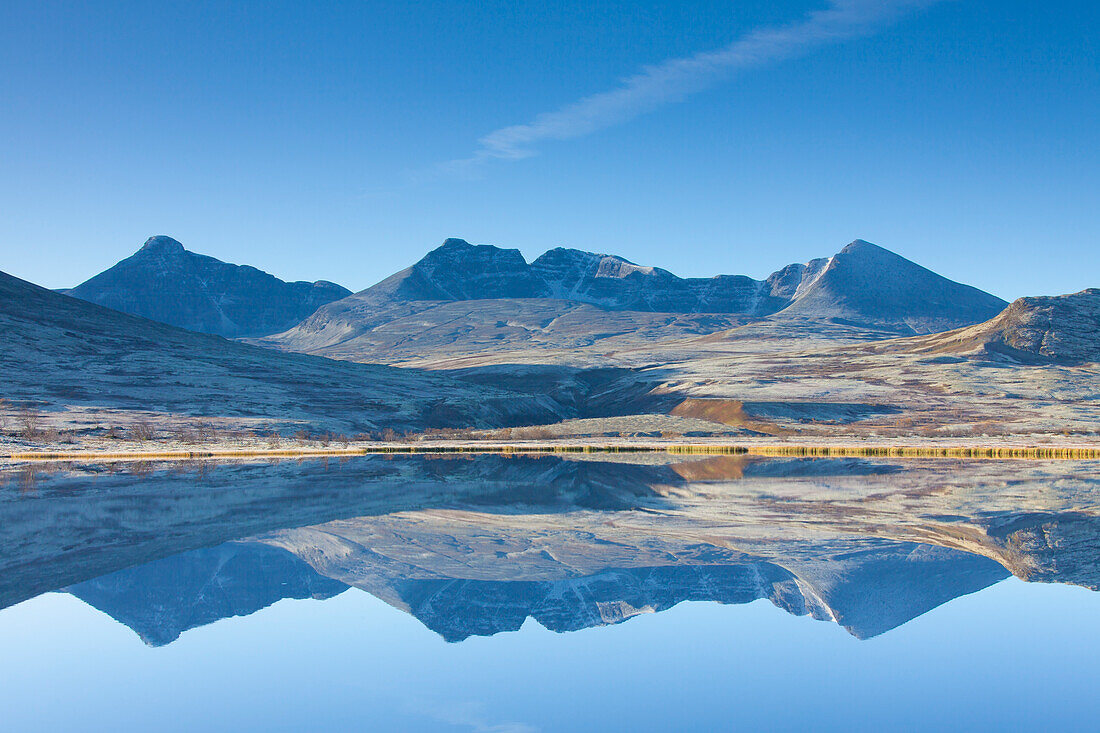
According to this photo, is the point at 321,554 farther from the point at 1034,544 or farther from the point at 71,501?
the point at 1034,544

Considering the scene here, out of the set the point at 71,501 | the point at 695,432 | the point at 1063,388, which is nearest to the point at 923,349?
the point at 1063,388

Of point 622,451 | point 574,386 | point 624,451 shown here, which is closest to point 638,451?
point 624,451

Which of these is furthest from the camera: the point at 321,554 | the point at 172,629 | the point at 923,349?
the point at 923,349

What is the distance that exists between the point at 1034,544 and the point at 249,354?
10522 cm

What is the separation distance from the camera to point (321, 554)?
2056cm

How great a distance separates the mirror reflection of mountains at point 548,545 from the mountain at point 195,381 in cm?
3986

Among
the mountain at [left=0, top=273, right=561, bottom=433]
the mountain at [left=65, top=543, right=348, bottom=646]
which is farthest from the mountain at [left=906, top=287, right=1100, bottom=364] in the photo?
the mountain at [left=65, top=543, right=348, bottom=646]

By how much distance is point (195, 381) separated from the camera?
88.9m

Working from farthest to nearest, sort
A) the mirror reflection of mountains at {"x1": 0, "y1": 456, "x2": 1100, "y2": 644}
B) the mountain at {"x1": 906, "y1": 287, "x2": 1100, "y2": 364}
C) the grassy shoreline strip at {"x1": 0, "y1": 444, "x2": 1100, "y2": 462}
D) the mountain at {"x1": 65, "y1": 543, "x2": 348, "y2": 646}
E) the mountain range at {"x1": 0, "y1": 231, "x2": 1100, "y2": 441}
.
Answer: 1. the mountain at {"x1": 906, "y1": 287, "x2": 1100, "y2": 364}
2. the mountain range at {"x1": 0, "y1": 231, "x2": 1100, "y2": 441}
3. the grassy shoreline strip at {"x1": 0, "y1": 444, "x2": 1100, "y2": 462}
4. the mirror reflection of mountains at {"x1": 0, "y1": 456, "x2": 1100, "y2": 644}
5. the mountain at {"x1": 65, "y1": 543, "x2": 348, "y2": 646}

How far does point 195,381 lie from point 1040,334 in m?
111

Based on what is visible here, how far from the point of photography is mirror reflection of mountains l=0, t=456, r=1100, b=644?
16.1m

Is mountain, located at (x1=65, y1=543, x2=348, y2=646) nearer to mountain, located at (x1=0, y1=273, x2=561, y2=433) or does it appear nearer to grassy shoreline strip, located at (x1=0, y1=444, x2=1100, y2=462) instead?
grassy shoreline strip, located at (x1=0, y1=444, x2=1100, y2=462)

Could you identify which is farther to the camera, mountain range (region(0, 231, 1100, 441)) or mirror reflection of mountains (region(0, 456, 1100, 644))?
mountain range (region(0, 231, 1100, 441))

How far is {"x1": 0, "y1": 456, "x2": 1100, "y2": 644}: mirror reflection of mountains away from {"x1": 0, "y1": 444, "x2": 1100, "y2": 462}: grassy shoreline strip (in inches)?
537
